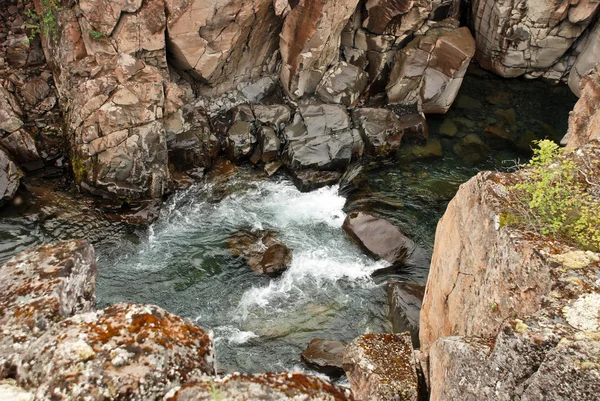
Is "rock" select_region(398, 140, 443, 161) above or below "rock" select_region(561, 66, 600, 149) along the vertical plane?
below

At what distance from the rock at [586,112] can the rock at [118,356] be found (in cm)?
1243

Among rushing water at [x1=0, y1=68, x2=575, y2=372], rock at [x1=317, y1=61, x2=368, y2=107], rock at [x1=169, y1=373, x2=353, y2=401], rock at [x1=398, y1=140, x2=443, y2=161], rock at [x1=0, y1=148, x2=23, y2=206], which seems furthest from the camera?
rock at [x1=317, y1=61, x2=368, y2=107]

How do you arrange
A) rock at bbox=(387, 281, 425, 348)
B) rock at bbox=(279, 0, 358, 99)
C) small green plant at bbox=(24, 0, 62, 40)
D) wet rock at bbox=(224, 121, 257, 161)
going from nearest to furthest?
rock at bbox=(387, 281, 425, 348), small green plant at bbox=(24, 0, 62, 40), wet rock at bbox=(224, 121, 257, 161), rock at bbox=(279, 0, 358, 99)

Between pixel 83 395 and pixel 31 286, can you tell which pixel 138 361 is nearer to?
pixel 83 395

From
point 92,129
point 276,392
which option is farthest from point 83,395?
point 92,129

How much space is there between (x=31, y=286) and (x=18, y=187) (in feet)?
37.6

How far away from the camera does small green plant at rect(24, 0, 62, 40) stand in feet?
54.3

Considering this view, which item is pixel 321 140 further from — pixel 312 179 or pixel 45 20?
pixel 45 20

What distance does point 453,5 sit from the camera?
23.2 meters

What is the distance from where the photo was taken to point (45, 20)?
16.7 m

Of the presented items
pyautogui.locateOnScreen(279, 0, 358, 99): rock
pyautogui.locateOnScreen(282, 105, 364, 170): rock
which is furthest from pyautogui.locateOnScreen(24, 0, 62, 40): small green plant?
pyautogui.locateOnScreen(282, 105, 364, 170): rock

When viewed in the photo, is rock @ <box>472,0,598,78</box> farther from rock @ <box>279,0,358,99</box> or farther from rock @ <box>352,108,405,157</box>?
rock @ <box>279,0,358,99</box>

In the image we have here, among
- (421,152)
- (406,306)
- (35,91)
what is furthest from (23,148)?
(421,152)

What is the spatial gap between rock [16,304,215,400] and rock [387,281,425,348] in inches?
322
